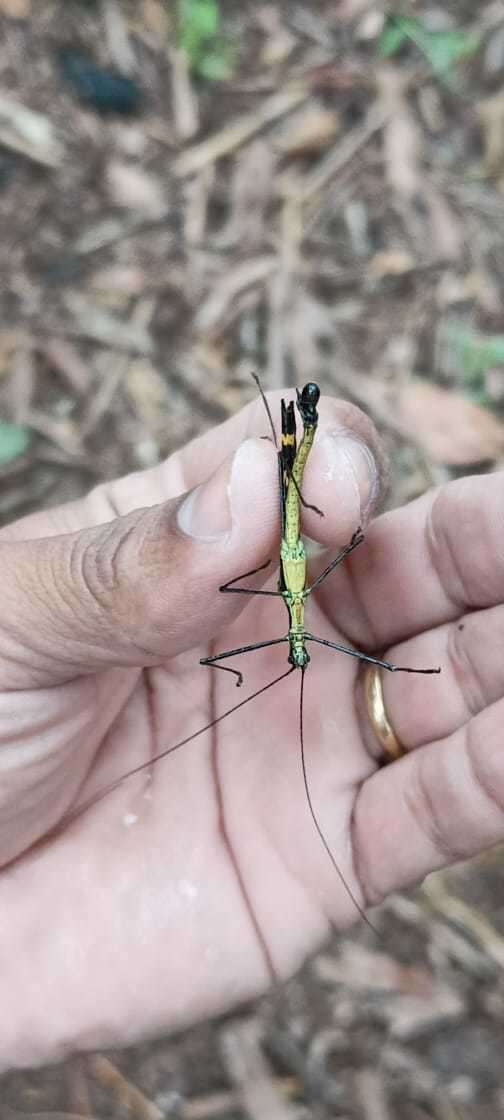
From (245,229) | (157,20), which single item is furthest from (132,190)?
(157,20)

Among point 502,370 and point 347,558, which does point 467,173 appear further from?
point 347,558

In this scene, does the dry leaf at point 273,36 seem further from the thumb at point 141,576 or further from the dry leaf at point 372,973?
the dry leaf at point 372,973

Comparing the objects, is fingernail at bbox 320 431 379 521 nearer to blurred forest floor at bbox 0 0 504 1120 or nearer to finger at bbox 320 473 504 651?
finger at bbox 320 473 504 651

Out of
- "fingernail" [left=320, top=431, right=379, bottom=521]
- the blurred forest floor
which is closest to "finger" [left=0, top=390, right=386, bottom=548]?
Answer: "fingernail" [left=320, top=431, right=379, bottom=521]

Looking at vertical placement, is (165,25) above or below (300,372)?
above

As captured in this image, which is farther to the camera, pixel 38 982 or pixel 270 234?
pixel 270 234

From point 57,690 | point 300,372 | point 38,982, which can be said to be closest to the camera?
point 57,690

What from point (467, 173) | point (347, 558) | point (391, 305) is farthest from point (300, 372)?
point (347, 558)
